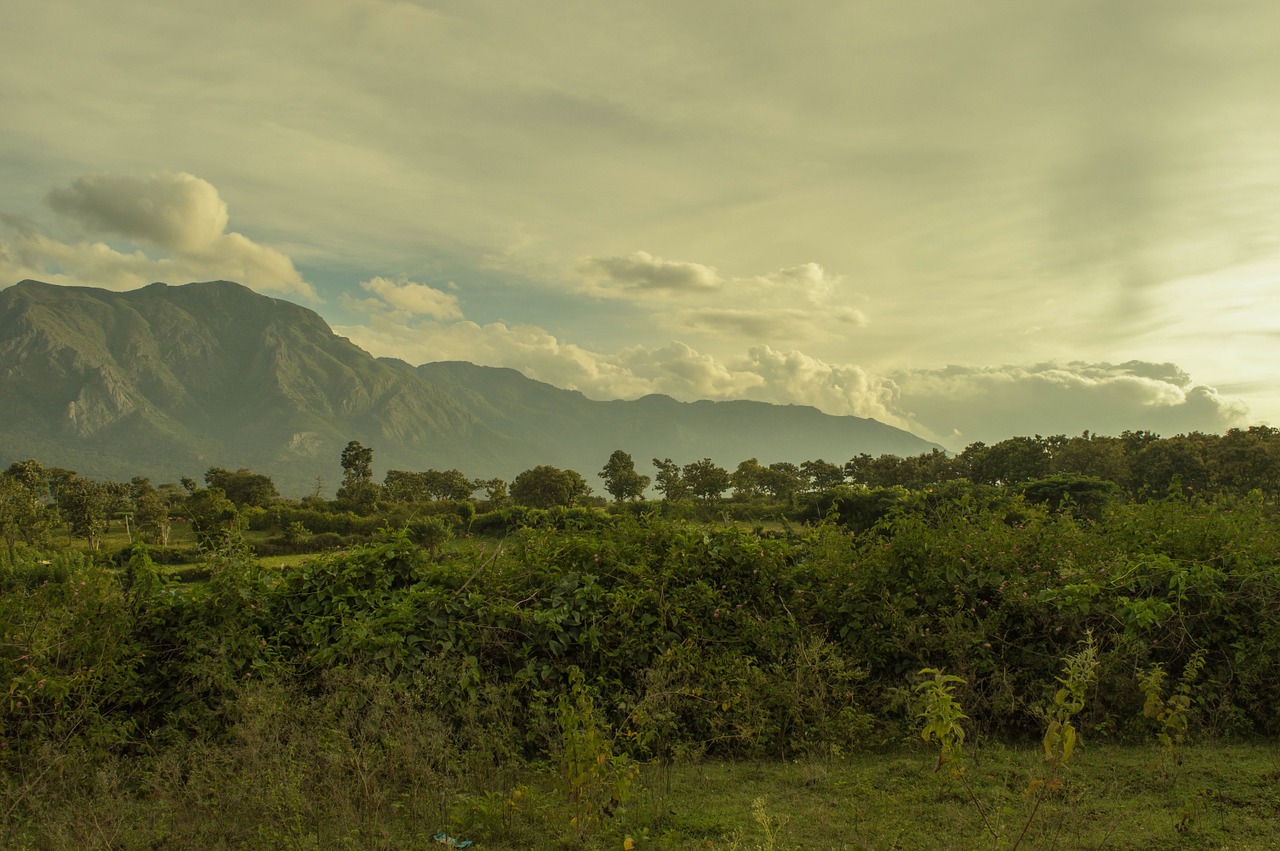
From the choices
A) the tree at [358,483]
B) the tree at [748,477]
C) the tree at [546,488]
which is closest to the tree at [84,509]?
the tree at [358,483]

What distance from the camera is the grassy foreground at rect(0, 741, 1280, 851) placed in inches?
169

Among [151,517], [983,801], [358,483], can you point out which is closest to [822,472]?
[358,483]

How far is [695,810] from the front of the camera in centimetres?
491

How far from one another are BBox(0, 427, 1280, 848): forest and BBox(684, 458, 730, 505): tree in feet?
210

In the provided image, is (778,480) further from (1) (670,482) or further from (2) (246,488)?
(2) (246,488)

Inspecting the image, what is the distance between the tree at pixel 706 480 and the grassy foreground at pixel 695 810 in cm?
6626

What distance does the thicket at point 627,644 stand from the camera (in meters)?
5.54

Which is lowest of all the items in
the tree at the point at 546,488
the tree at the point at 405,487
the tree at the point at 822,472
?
the tree at the point at 405,487

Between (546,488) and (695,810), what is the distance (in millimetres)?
64965

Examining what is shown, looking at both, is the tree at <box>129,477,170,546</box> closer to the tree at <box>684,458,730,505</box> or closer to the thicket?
the tree at <box>684,458,730,505</box>

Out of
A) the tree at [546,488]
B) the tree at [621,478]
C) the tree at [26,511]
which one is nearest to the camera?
the tree at [26,511]

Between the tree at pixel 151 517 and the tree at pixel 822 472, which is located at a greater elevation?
the tree at pixel 822 472

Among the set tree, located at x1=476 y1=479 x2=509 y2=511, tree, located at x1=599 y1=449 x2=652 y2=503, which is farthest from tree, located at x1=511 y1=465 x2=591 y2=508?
tree, located at x1=599 y1=449 x2=652 y2=503

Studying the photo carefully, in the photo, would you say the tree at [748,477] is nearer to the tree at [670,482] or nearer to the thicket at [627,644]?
the tree at [670,482]
